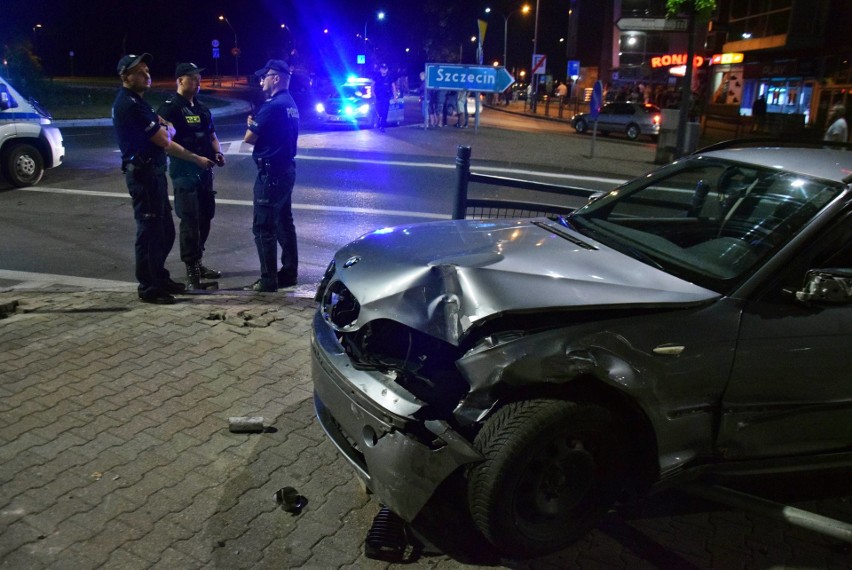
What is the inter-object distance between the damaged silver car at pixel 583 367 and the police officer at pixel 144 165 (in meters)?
2.74

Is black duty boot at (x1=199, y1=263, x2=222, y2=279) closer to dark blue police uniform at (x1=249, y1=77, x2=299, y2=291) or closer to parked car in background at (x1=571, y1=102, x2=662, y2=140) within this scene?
dark blue police uniform at (x1=249, y1=77, x2=299, y2=291)

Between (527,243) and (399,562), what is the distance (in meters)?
1.67

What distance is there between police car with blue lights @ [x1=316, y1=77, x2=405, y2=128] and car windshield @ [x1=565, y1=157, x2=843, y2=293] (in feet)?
62.4

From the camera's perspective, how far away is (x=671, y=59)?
149 feet

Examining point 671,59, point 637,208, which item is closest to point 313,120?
point 637,208

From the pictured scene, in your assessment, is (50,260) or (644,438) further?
(50,260)

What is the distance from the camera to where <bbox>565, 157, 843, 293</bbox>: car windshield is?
317 cm

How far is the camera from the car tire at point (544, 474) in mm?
2643

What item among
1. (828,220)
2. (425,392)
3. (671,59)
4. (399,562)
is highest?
(671,59)

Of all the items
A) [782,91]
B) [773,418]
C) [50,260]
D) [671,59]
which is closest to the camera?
[773,418]

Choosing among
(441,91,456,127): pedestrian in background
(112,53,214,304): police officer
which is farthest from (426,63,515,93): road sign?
(112,53,214,304): police officer

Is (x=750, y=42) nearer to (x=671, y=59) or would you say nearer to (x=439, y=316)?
(x=671, y=59)

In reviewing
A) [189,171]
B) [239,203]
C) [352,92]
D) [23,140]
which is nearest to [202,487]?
[189,171]

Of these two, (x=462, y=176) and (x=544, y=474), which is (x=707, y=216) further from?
(x=544, y=474)
